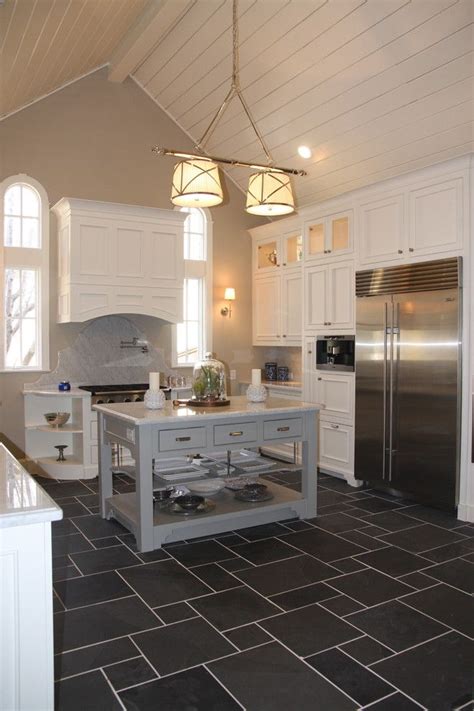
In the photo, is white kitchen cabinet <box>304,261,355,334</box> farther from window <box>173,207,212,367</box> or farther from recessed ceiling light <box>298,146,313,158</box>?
window <box>173,207,212,367</box>

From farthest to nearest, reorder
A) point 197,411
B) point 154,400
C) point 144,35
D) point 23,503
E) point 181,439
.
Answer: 1. point 144,35
2. point 154,400
3. point 197,411
4. point 181,439
5. point 23,503

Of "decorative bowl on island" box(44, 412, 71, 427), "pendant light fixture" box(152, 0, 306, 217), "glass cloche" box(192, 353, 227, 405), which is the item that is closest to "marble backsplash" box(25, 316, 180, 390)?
"decorative bowl on island" box(44, 412, 71, 427)

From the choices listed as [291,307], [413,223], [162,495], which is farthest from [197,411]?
[291,307]

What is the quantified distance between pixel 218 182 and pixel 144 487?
1954 mm

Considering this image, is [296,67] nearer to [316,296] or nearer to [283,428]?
[316,296]

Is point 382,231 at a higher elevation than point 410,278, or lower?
higher

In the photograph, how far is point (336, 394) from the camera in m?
5.55

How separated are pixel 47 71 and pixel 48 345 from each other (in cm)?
260

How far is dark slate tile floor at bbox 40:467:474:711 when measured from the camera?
223 cm

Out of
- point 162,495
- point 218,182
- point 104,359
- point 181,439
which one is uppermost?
point 218,182

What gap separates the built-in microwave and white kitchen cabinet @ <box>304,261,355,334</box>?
0.10m

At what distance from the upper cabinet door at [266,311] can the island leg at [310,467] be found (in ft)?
8.16

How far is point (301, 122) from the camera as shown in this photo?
5.45m

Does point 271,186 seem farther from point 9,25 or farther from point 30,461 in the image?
point 30,461
